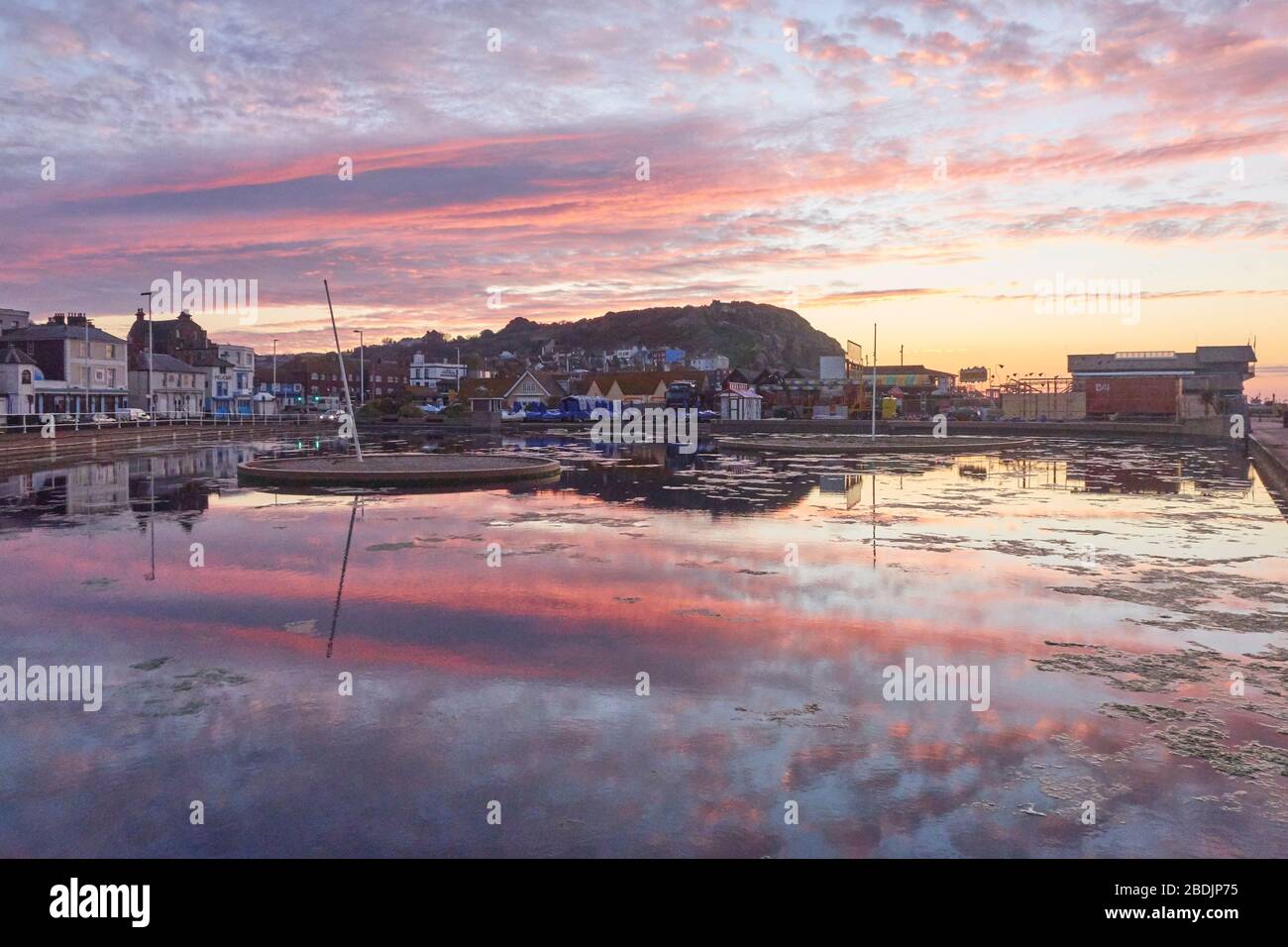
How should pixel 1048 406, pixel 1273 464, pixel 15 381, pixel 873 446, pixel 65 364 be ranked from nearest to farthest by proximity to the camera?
pixel 1273 464, pixel 873 446, pixel 15 381, pixel 65 364, pixel 1048 406

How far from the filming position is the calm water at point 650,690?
627 centimetres

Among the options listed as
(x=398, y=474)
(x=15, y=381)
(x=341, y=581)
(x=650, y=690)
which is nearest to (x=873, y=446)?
(x=398, y=474)

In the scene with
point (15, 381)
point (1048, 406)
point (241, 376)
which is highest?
point (241, 376)

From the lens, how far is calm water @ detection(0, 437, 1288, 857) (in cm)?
627

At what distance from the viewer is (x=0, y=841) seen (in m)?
5.95

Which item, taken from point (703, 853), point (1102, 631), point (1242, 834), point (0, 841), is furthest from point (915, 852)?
point (1102, 631)

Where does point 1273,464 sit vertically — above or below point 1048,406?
below

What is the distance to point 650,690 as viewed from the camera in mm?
9219

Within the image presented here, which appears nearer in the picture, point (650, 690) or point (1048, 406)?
point (650, 690)

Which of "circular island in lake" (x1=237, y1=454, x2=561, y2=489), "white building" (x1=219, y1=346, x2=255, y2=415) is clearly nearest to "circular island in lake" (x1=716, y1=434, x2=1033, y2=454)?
"circular island in lake" (x1=237, y1=454, x2=561, y2=489)

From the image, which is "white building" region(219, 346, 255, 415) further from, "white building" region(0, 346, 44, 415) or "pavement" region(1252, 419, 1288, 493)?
"pavement" region(1252, 419, 1288, 493)

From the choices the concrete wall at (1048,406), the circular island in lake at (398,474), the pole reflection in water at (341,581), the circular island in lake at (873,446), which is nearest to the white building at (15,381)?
the circular island in lake at (398,474)

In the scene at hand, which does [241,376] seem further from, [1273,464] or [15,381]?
[1273,464]

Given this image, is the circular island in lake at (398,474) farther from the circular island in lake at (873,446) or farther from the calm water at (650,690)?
the circular island in lake at (873,446)
